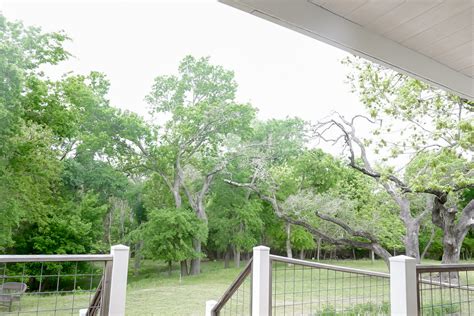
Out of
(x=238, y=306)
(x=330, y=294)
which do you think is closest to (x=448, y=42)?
(x=238, y=306)

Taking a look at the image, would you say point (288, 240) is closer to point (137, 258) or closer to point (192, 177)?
point (192, 177)

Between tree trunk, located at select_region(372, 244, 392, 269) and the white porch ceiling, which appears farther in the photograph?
tree trunk, located at select_region(372, 244, 392, 269)

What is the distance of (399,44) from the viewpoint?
1404 mm

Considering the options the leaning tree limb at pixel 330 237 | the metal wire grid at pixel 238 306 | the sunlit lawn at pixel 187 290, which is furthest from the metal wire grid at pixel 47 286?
the leaning tree limb at pixel 330 237

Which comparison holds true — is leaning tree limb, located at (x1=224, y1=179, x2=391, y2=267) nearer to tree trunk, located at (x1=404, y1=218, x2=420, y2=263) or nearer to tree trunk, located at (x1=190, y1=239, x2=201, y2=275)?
tree trunk, located at (x1=404, y1=218, x2=420, y2=263)

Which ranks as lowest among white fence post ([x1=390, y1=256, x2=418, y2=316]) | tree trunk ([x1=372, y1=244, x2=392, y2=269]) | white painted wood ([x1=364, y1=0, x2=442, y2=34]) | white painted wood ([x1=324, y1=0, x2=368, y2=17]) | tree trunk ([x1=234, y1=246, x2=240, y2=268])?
tree trunk ([x1=234, y1=246, x2=240, y2=268])

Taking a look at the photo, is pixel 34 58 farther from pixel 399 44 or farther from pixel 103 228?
pixel 399 44

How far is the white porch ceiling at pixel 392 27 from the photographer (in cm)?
112

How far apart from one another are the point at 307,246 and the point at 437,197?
439 cm

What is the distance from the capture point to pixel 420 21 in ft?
4.15

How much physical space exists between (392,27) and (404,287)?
1245 mm

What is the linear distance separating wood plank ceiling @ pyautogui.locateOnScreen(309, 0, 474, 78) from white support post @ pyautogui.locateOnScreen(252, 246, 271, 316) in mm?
1787

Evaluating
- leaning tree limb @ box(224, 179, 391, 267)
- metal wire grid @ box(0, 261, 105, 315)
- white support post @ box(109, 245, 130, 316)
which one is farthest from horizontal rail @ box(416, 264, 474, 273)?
leaning tree limb @ box(224, 179, 391, 267)

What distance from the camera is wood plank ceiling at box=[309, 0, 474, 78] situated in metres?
1.17
